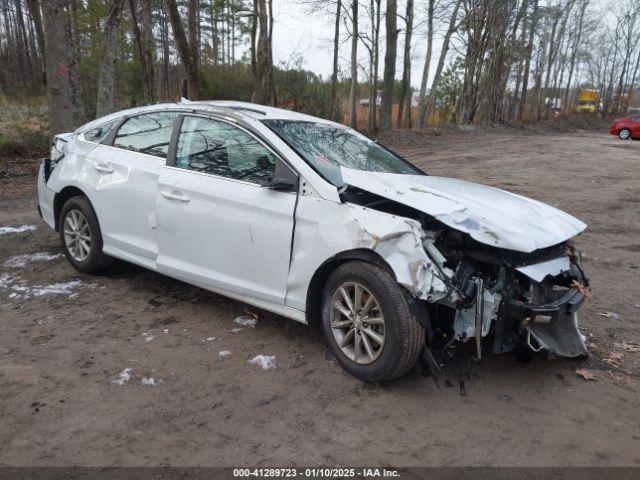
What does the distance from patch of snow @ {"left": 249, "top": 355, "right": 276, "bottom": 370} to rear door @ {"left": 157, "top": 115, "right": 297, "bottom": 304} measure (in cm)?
39

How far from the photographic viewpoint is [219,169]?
4.10 m

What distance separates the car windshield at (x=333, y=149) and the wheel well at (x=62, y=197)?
89.4 inches

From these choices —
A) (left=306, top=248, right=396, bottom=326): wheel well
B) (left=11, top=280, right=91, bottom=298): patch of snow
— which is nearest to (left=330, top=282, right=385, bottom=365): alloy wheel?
(left=306, top=248, right=396, bottom=326): wheel well

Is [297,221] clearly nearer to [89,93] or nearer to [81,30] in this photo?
[81,30]

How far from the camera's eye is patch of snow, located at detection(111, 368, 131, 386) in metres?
3.31

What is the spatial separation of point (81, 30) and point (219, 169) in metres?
23.0

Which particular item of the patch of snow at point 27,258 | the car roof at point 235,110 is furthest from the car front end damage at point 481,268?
the patch of snow at point 27,258

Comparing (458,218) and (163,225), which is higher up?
(458,218)

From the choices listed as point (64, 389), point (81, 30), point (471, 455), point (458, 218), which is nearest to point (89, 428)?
point (64, 389)

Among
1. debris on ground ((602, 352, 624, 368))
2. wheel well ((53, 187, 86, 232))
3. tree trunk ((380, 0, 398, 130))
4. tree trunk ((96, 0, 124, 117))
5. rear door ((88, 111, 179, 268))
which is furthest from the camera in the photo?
tree trunk ((380, 0, 398, 130))

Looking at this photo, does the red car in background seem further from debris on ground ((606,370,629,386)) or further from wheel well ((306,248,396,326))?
wheel well ((306,248,396,326))

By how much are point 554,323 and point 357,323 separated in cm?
123

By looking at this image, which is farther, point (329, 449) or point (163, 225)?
point (163, 225)

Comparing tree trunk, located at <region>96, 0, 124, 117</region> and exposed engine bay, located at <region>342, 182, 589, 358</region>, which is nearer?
exposed engine bay, located at <region>342, 182, 589, 358</region>
